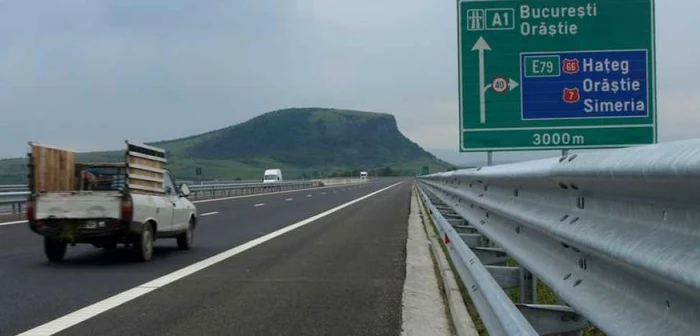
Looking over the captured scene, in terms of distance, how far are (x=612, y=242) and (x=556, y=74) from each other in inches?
329

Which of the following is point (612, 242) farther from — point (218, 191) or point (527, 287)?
point (218, 191)

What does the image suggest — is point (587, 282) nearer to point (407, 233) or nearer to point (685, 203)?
point (685, 203)

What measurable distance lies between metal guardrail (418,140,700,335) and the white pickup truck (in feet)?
26.0

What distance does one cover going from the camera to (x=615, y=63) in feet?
35.5

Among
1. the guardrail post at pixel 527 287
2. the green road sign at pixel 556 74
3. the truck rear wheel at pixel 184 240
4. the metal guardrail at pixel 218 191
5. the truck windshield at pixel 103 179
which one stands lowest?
the truck rear wheel at pixel 184 240

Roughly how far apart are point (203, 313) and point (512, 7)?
6537mm

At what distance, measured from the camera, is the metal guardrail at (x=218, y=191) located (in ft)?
88.5

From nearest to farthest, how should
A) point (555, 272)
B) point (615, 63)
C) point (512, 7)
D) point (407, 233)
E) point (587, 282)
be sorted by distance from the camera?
point (587, 282), point (555, 272), point (615, 63), point (512, 7), point (407, 233)

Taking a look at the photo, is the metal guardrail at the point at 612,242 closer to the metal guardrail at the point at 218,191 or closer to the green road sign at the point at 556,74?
the green road sign at the point at 556,74

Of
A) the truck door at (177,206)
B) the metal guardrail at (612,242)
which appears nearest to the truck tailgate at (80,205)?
the truck door at (177,206)

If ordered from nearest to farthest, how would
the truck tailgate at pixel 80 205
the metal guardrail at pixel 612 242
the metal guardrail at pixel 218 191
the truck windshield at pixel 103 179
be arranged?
the metal guardrail at pixel 612 242
the truck tailgate at pixel 80 205
the truck windshield at pixel 103 179
the metal guardrail at pixel 218 191

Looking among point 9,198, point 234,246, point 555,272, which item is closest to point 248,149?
point 9,198

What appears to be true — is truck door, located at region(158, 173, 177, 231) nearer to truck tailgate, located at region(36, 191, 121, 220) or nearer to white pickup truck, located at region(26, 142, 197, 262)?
white pickup truck, located at region(26, 142, 197, 262)

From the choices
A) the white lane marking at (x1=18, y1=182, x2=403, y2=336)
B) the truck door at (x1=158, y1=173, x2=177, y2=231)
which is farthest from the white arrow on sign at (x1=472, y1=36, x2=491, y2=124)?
the truck door at (x1=158, y1=173, x2=177, y2=231)
